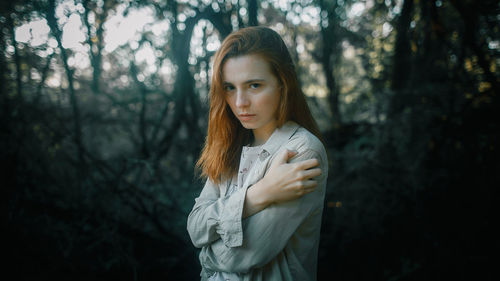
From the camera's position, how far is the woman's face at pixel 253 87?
137cm

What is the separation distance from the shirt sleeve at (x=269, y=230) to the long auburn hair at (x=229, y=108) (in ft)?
1.08

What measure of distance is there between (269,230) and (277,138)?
18.9 inches

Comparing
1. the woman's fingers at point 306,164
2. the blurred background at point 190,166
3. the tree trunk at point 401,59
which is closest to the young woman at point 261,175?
the woman's fingers at point 306,164

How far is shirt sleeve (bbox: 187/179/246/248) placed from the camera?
A: 1252 mm

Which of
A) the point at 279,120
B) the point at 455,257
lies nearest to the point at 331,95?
the point at 455,257

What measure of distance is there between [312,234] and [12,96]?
341cm

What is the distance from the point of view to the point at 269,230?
1211 mm

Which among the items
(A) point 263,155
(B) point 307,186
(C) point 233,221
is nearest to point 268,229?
(C) point 233,221

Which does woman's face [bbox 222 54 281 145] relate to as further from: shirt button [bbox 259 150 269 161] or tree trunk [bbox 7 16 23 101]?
tree trunk [bbox 7 16 23 101]

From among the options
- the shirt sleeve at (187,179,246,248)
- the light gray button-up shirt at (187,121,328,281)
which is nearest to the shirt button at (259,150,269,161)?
the light gray button-up shirt at (187,121,328,281)

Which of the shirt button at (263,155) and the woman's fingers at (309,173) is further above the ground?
the shirt button at (263,155)

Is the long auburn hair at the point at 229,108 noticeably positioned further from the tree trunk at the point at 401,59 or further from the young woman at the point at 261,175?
the tree trunk at the point at 401,59

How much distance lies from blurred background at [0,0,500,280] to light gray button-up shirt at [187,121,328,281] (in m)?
1.25

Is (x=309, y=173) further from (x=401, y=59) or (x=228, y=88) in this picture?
(x=401, y=59)
